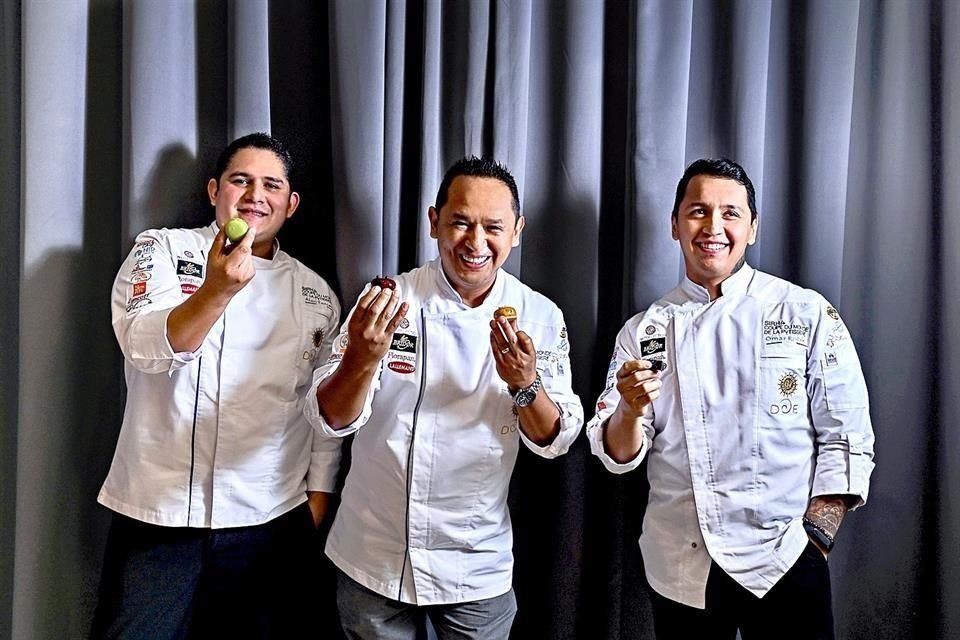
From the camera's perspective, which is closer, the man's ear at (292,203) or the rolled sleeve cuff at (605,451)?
the rolled sleeve cuff at (605,451)

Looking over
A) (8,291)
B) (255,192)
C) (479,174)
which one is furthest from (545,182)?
(8,291)

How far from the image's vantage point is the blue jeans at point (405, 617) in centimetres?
128

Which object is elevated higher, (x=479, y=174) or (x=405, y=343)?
(x=479, y=174)

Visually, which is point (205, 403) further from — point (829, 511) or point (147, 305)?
point (829, 511)

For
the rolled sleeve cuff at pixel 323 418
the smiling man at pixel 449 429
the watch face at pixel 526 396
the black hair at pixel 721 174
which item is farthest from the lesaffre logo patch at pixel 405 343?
the black hair at pixel 721 174

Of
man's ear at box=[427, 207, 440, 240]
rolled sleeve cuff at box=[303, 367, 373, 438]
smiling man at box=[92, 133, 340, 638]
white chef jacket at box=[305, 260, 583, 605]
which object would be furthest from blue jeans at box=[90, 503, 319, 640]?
man's ear at box=[427, 207, 440, 240]

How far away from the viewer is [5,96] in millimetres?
1545

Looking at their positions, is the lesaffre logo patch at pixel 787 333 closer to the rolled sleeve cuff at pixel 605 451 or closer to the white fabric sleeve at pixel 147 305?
the rolled sleeve cuff at pixel 605 451

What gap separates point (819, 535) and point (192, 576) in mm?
1104

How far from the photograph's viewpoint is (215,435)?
1.30 meters

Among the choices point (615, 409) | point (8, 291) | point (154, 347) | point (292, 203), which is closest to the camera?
point (154, 347)

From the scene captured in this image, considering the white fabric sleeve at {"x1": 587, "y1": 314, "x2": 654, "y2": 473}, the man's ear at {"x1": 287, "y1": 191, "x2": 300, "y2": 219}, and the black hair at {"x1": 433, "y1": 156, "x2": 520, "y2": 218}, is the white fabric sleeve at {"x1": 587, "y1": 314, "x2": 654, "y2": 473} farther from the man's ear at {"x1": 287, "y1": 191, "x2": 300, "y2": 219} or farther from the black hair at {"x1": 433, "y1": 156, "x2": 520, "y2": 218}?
the man's ear at {"x1": 287, "y1": 191, "x2": 300, "y2": 219}

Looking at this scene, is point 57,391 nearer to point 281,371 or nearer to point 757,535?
point 281,371

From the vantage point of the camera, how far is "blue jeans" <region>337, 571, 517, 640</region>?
1280 millimetres
